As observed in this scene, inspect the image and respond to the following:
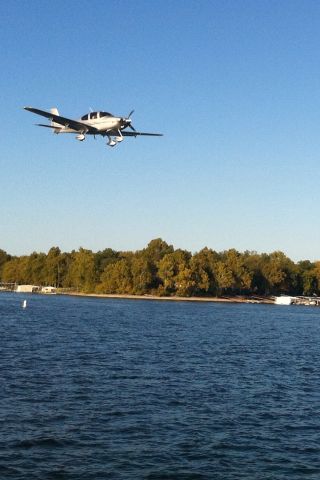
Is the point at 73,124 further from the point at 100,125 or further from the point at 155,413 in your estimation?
the point at 155,413

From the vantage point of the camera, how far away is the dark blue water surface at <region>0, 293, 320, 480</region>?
27797 millimetres

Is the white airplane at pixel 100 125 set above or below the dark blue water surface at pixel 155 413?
above

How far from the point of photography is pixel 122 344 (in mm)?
76000

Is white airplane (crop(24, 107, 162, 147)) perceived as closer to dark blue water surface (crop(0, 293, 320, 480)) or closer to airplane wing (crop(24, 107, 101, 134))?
airplane wing (crop(24, 107, 101, 134))

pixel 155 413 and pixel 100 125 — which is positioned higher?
pixel 100 125

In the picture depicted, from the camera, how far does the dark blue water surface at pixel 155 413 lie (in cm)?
2780

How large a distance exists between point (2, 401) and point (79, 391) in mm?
6165

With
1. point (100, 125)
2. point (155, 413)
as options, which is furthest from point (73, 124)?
point (155, 413)

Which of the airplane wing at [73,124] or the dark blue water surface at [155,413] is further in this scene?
the airplane wing at [73,124]

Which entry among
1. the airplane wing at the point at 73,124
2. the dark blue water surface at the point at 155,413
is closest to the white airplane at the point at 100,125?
the airplane wing at the point at 73,124

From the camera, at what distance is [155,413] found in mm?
37562

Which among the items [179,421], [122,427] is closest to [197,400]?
[179,421]

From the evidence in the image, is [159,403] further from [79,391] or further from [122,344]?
[122,344]

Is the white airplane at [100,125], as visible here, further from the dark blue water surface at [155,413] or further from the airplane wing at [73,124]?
the dark blue water surface at [155,413]
